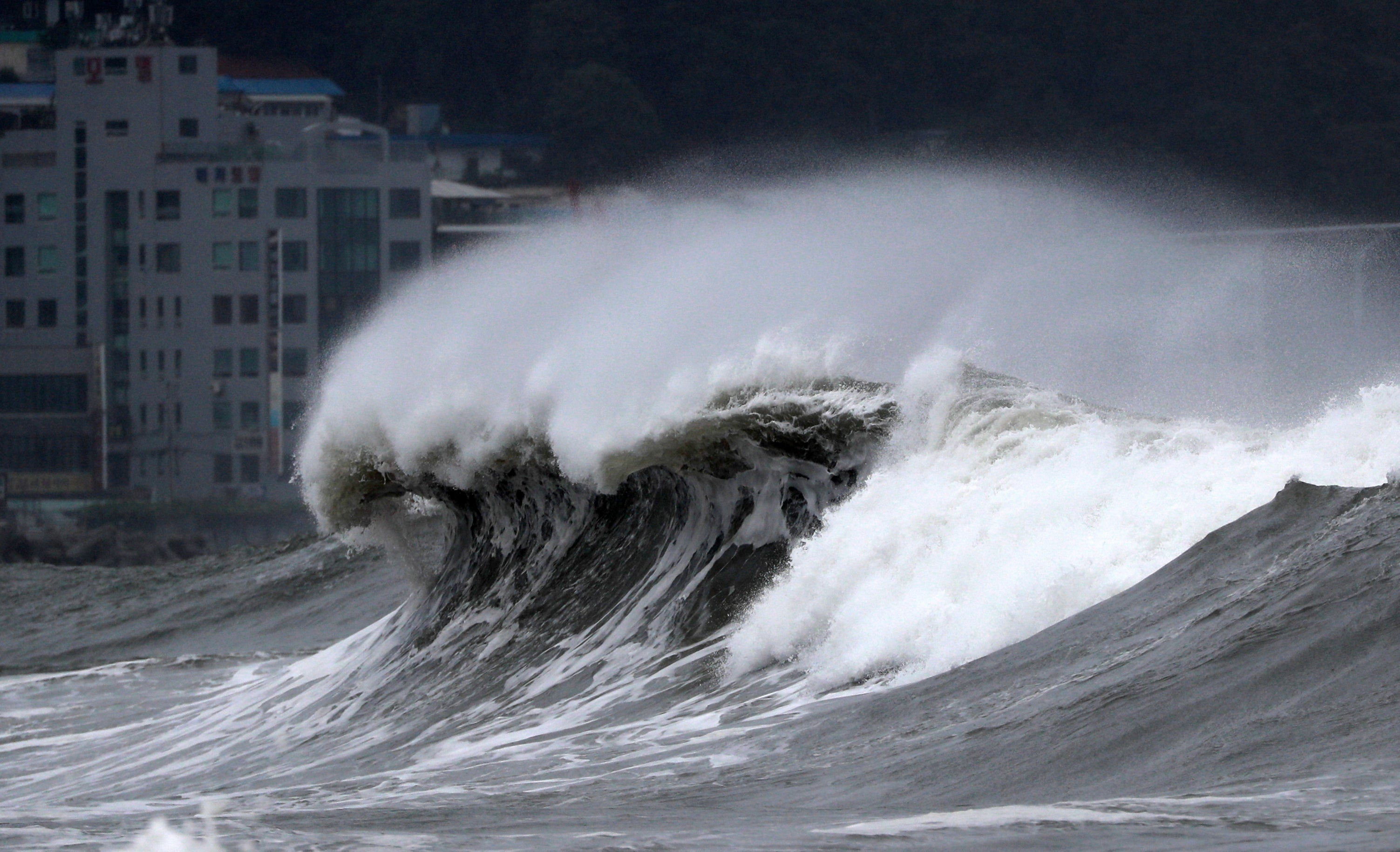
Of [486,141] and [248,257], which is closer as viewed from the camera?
[248,257]

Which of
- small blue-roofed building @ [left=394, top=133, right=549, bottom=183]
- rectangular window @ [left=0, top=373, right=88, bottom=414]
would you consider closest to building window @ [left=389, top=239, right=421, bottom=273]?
rectangular window @ [left=0, top=373, right=88, bottom=414]

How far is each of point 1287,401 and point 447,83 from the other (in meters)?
65.0

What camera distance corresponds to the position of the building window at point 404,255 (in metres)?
66.4

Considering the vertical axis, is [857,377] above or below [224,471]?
above

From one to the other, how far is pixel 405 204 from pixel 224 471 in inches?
427

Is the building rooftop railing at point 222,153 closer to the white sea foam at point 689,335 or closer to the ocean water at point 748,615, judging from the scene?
the white sea foam at point 689,335

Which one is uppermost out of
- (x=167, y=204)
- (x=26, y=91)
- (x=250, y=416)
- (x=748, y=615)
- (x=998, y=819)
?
(x=26, y=91)

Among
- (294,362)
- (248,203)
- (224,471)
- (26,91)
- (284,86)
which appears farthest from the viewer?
(284,86)

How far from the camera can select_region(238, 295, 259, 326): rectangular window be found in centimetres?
6556

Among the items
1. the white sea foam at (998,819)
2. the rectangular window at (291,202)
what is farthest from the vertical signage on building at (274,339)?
the white sea foam at (998,819)

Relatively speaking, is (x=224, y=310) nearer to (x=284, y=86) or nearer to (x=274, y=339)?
(x=274, y=339)

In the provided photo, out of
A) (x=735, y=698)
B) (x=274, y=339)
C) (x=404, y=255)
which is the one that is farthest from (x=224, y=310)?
(x=735, y=698)

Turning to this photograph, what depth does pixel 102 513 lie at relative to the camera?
187 feet

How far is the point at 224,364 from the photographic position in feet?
213
